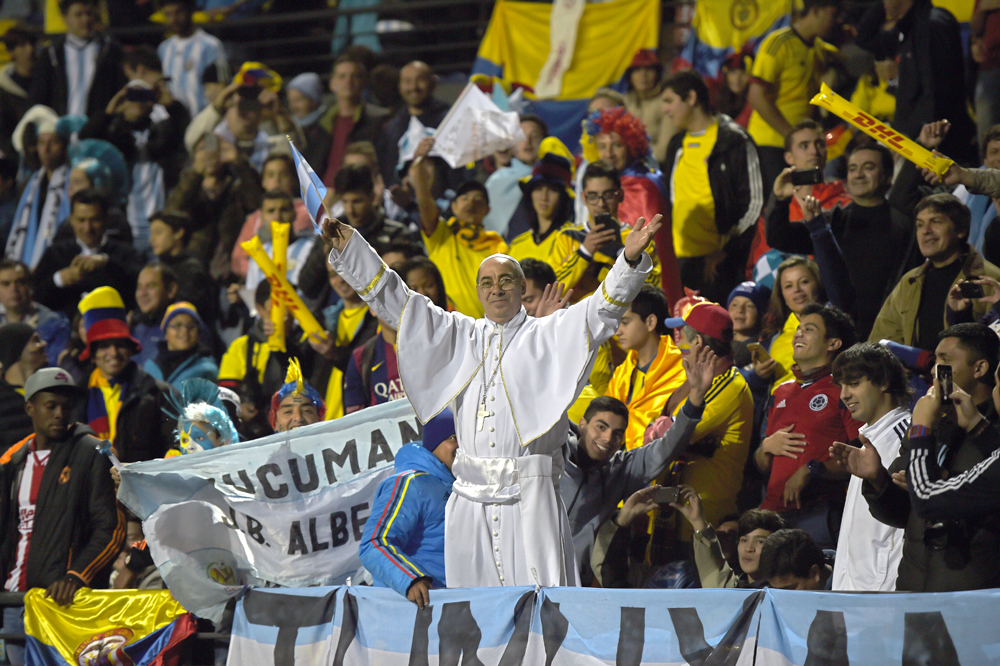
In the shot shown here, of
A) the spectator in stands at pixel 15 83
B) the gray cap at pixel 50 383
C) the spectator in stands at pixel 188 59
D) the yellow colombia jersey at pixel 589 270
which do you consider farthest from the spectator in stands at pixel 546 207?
the spectator in stands at pixel 15 83

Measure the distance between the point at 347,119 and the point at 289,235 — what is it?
1.90m

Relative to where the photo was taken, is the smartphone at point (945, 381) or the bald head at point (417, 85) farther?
the bald head at point (417, 85)

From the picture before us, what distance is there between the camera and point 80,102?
12.5 m

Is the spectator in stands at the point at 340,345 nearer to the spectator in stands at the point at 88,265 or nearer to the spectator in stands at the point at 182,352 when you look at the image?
the spectator in stands at the point at 182,352

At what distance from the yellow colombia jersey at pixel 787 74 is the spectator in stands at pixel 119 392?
4.86 meters

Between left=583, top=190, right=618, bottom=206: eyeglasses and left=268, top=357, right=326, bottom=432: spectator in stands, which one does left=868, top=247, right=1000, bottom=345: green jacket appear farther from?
left=268, top=357, right=326, bottom=432: spectator in stands

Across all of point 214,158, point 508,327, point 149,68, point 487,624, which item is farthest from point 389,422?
point 149,68

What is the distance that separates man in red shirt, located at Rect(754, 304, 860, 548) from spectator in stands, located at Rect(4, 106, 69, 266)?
8002 mm

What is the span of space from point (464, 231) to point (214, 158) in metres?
3.65

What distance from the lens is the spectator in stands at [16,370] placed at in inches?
339

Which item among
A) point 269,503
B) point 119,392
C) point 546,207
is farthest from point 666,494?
point 119,392

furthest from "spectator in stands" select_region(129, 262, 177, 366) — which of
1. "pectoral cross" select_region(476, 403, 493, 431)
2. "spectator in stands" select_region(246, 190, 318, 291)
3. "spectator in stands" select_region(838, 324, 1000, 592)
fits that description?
"spectator in stands" select_region(838, 324, 1000, 592)

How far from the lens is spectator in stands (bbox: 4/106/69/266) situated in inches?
447

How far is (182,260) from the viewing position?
10.0 metres
